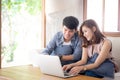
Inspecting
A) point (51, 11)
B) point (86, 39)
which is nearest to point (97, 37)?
point (86, 39)

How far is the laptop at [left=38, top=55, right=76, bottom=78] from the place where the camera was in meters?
1.72

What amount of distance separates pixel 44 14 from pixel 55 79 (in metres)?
1.40

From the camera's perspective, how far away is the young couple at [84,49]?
6.14 ft

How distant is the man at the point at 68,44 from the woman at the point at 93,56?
10 cm

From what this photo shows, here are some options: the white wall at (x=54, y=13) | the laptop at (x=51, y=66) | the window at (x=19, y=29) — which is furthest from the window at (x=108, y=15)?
the laptop at (x=51, y=66)

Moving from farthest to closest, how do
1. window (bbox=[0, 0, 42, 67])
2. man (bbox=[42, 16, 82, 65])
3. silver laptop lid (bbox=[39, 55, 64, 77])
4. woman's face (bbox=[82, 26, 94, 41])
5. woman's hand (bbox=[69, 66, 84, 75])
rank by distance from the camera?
1. window (bbox=[0, 0, 42, 67])
2. man (bbox=[42, 16, 82, 65])
3. woman's face (bbox=[82, 26, 94, 41])
4. woman's hand (bbox=[69, 66, 84, 75])
5. silver laptop lid (bbox=[39, 55, 64, 77])

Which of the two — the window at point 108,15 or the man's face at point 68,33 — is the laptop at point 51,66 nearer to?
the man's face at point 68,33

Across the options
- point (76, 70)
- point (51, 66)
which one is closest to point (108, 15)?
point (76, 70)

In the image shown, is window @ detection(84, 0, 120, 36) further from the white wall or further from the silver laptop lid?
the silver laptop lid

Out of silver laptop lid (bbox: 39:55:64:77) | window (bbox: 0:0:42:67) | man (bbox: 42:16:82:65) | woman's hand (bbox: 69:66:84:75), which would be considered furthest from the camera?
window (bbox: 0:0:42:67)

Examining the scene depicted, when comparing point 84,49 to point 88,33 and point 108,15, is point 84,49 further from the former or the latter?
point 108,15

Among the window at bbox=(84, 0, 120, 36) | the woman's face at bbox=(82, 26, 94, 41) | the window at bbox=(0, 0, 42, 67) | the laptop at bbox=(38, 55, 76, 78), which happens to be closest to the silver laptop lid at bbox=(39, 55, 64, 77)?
the laptop at bbox=(38, 55, 76, 78)

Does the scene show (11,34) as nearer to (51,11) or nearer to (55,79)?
(51,11)

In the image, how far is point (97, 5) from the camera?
3.12 meters
